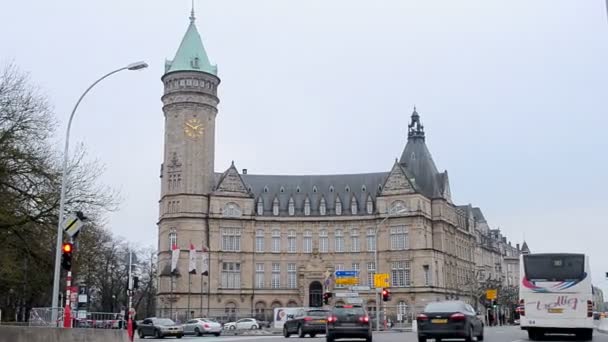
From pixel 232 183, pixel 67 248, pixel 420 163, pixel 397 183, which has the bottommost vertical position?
pixel 67 248

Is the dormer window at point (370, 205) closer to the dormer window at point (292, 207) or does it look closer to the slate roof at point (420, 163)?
the slate roof at point (420, 163)

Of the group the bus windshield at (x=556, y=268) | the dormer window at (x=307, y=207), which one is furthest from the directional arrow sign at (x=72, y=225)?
the dormer window at (x=307, y=207)

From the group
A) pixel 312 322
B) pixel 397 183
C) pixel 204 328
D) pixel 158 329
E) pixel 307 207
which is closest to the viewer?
pixel 312 322

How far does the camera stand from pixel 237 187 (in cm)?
9744

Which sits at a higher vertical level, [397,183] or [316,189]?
[316,189]

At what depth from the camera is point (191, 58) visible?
9512 cm

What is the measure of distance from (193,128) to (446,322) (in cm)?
7054

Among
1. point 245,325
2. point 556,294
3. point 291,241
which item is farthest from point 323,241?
point 556,294

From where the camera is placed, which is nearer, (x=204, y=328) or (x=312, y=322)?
(x=312, y=322)

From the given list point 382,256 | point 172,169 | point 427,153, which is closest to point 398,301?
point 382,256

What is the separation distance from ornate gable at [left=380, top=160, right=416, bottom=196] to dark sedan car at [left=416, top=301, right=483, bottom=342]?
231ft

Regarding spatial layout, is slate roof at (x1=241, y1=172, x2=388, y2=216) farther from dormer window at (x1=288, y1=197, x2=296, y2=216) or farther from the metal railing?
the metal railing

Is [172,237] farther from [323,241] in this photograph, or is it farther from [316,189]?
[316,189]

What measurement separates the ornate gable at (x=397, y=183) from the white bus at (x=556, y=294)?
67.2m
